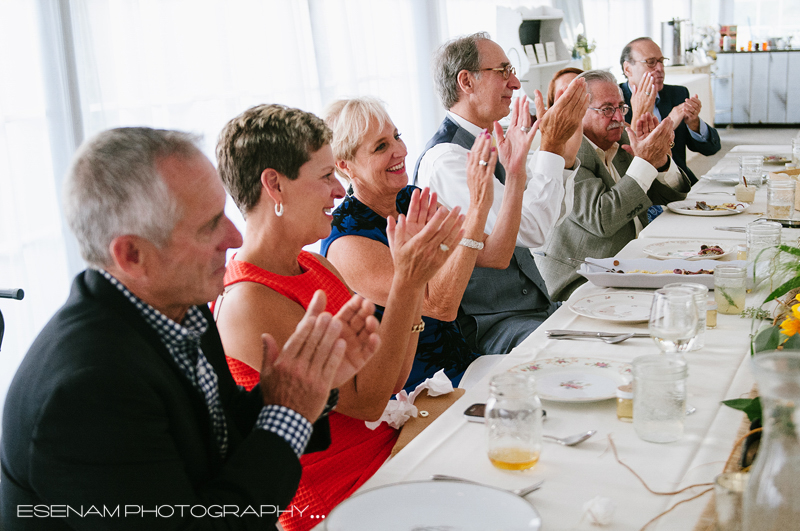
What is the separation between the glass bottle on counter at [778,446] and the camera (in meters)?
0.65

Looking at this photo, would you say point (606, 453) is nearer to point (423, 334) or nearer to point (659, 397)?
point (659, 397)

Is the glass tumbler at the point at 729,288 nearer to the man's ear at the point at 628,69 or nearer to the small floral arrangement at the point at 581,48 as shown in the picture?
the man's ear at the point at 628,69

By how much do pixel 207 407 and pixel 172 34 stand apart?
2284mm

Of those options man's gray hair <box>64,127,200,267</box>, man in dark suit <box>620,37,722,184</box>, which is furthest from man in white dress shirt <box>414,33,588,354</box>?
man in dark suit <box>620,37,722,184</box>

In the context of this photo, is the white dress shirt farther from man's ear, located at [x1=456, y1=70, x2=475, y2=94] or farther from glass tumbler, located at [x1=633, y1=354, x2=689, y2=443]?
glass tumbler, located at [x1=633, y1=354, x2=689, y2=443]

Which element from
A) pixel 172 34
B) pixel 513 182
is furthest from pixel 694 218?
pixel 172 34

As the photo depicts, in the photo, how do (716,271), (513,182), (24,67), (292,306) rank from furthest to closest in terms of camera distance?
(24,67) → (513,182) → (716,271) → (292,306)

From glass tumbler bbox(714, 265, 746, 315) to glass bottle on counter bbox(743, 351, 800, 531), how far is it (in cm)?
105

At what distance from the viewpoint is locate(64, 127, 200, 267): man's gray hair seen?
3.09 feet

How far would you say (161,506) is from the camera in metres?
0.88

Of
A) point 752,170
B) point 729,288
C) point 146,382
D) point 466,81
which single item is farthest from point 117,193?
point 752,170

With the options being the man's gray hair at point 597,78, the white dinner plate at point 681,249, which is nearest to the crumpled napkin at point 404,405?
the white dinner plate at point 681,249

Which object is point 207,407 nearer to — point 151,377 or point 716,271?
point 151,377

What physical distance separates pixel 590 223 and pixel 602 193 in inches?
4.9
